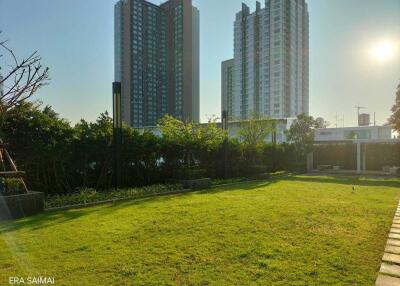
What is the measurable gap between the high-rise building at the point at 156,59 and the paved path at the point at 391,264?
2356 cm

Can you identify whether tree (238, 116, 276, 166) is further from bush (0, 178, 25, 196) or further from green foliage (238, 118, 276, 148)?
bush (0, 178, 25, 196)

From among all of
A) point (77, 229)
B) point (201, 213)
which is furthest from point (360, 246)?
point (77, 229)

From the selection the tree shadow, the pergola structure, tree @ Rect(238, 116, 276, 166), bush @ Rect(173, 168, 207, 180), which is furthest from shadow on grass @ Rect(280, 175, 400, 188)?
the tree shadow

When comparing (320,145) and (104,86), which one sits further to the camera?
(320,145)

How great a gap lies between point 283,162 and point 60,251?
687 inches

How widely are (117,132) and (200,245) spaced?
5965 millimetres

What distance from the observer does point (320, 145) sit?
24.0m

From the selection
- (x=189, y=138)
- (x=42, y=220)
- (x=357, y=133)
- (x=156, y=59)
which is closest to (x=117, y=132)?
(x=189, y=138)

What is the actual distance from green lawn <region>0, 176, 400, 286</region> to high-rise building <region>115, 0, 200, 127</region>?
21.2m

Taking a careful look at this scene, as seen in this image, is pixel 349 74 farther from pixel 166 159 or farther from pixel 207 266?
pixel 207 266

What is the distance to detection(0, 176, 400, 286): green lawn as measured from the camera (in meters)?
2.91

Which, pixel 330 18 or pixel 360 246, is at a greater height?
pixel 330 18

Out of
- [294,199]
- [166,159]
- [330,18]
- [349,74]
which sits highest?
[330,18]

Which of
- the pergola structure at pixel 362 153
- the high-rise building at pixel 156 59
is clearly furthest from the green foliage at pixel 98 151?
the high-rise building at pixel 156 59
